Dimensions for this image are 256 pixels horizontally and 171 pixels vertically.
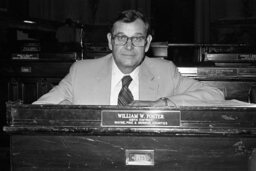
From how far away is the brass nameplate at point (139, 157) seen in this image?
3.27ft

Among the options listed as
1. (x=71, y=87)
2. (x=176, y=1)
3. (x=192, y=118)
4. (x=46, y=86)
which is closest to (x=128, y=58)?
(x=71, y=87)

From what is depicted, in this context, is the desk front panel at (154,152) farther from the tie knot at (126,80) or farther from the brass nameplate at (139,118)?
the tie knot at (126,80)

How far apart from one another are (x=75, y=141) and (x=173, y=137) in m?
0.26

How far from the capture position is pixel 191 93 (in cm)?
167

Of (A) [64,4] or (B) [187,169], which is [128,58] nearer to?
(B) [187,169]

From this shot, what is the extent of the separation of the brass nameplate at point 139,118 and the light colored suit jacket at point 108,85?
0.49 m

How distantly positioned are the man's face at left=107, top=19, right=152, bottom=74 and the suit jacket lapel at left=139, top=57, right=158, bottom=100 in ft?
0.22

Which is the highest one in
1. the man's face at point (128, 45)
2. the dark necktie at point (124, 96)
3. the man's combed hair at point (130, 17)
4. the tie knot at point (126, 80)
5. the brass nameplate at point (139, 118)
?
the man's combed hair at point (130, 17)

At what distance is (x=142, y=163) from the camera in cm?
100

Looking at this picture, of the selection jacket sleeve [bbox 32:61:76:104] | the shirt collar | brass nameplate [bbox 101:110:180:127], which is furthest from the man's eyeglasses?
brass nameplate [bbox 101:110:180:127]

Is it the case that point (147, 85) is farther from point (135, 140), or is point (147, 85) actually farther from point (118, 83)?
point (135, 140)

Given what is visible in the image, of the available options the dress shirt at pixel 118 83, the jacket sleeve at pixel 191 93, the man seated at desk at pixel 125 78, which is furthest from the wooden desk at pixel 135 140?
the dress shirt at pixel 118 83

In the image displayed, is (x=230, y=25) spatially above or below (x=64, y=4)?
below

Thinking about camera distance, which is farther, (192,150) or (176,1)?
(176,1)
